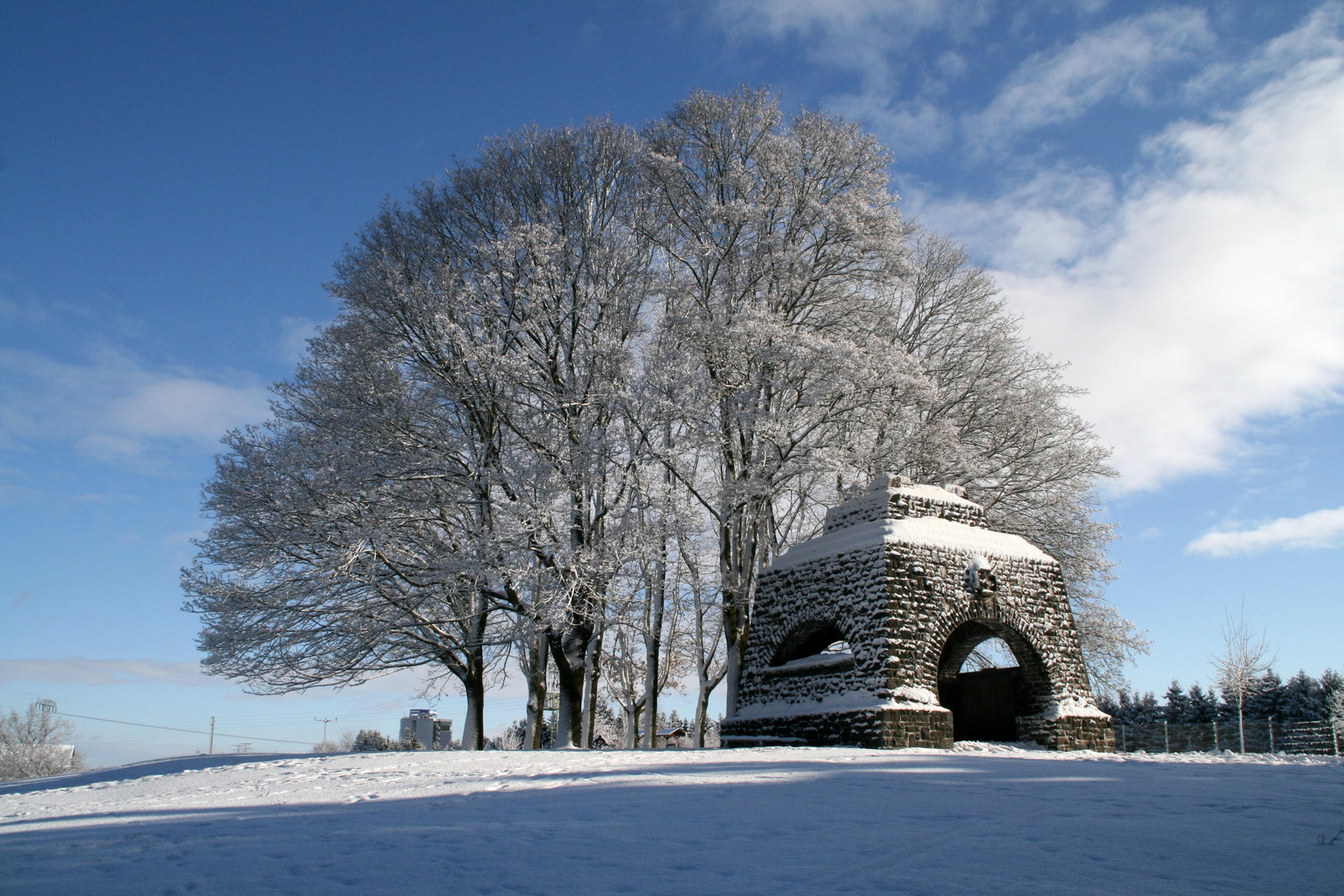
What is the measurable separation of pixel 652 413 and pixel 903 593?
587cm

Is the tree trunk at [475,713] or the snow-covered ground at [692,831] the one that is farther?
the tree trunk at [475,713]

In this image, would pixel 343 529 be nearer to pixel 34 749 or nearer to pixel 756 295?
pixel 756 295

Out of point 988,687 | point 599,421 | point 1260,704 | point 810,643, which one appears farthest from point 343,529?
point 1260,704

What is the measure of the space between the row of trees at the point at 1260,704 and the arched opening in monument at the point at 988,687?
17599mm

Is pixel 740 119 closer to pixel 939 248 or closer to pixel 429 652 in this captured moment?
pixel 939 248

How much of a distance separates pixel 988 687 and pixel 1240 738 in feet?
28.1

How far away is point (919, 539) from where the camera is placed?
41.9 feet

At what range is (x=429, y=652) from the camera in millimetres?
16953

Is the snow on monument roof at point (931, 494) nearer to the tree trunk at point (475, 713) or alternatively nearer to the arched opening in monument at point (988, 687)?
the arched opening in monument at point (988, 687)

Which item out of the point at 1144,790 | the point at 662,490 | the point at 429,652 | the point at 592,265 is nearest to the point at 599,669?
the point at 429,652

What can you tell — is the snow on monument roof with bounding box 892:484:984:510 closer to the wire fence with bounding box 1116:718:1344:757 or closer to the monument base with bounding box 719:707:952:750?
the monument base with bounding box 719:707:952:750

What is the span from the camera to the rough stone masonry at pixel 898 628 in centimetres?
1199

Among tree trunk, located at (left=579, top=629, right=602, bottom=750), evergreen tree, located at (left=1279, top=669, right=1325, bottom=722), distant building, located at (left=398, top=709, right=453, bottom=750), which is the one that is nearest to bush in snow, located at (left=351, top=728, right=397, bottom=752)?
distant building, located at (left=398, top=709, right=453, bottom=750)

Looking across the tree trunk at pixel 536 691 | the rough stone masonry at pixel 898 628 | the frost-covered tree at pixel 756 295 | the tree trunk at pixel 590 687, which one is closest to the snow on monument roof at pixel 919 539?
the rough stone masonry at pixel 898 628
